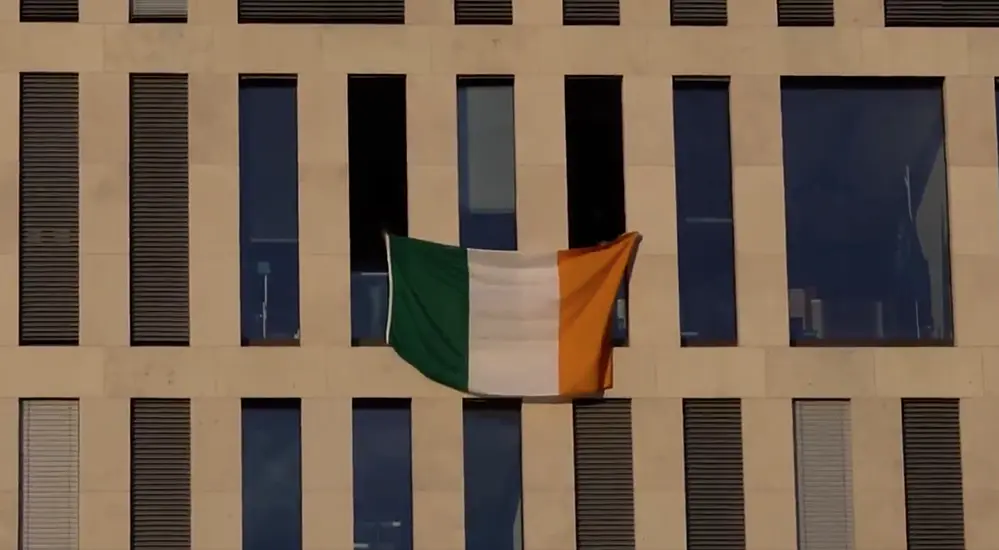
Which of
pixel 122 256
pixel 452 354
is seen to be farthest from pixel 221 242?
pixel 452 354

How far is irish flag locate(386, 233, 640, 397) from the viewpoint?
1668 inches

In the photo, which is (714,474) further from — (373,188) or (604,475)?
(373,188)

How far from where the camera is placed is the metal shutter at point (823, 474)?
42.8 metres

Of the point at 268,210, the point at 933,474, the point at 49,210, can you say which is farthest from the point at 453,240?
the point at 933,474

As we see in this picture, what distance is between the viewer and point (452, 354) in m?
42.4

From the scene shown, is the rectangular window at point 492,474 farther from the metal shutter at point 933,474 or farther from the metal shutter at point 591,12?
the metal shutter at point 591,12

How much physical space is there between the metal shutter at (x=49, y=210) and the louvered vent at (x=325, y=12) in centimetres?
382

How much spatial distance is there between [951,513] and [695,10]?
11.3 metres

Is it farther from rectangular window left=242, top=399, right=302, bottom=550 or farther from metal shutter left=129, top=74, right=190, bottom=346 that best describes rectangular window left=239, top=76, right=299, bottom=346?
rectangular window left=242, top=399, right=302, bottom=550

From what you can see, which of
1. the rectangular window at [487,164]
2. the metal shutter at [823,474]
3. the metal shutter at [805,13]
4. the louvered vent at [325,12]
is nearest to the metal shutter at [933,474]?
the metal shutter at [823,474]

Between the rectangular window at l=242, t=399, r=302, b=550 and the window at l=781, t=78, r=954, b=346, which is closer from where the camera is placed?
the rectangular window at l=242, t=399, r=302, b=550

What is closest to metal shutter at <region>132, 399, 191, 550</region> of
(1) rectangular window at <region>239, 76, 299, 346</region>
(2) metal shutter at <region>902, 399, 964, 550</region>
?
(1) rectangular window at <region>239, 76, 299, 346</region>

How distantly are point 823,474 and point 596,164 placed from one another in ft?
25.0

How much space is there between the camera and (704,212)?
4372 cm
